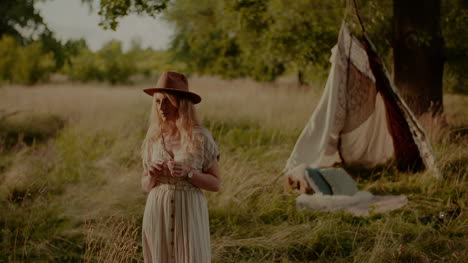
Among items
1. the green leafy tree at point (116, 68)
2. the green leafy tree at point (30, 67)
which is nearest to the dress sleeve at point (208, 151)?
the green leafy tree at point (30, 67)

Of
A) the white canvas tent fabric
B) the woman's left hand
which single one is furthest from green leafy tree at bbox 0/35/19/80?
the woman's left hand

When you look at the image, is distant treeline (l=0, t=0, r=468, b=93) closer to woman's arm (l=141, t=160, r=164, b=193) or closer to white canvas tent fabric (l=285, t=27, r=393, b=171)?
white canvas tent fabric (l=285, t=27, r=393, b=171)

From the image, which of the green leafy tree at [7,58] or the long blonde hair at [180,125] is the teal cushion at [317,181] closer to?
the long blonde hair at [180,125]

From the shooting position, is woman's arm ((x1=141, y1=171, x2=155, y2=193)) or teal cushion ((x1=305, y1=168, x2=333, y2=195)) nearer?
woman's arm ((x1=141, y1=171, x2=155, y2=193))

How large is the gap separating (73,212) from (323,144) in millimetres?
3431

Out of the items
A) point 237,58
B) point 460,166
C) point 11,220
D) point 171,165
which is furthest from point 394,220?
point 237,58

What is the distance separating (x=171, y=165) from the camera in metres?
2.41

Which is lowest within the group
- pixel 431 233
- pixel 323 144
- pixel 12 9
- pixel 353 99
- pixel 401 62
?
pixel 431 233

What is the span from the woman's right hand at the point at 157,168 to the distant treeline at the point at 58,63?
20.4 meters

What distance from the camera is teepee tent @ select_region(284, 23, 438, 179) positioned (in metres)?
6.80

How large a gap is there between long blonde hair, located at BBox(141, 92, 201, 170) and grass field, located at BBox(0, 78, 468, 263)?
0.75 m

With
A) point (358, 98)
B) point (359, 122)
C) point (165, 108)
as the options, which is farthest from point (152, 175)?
point (359, 122)

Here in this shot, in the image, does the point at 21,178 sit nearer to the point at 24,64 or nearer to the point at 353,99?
the point at 353,99

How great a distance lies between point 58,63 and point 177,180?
27273 millimetres
